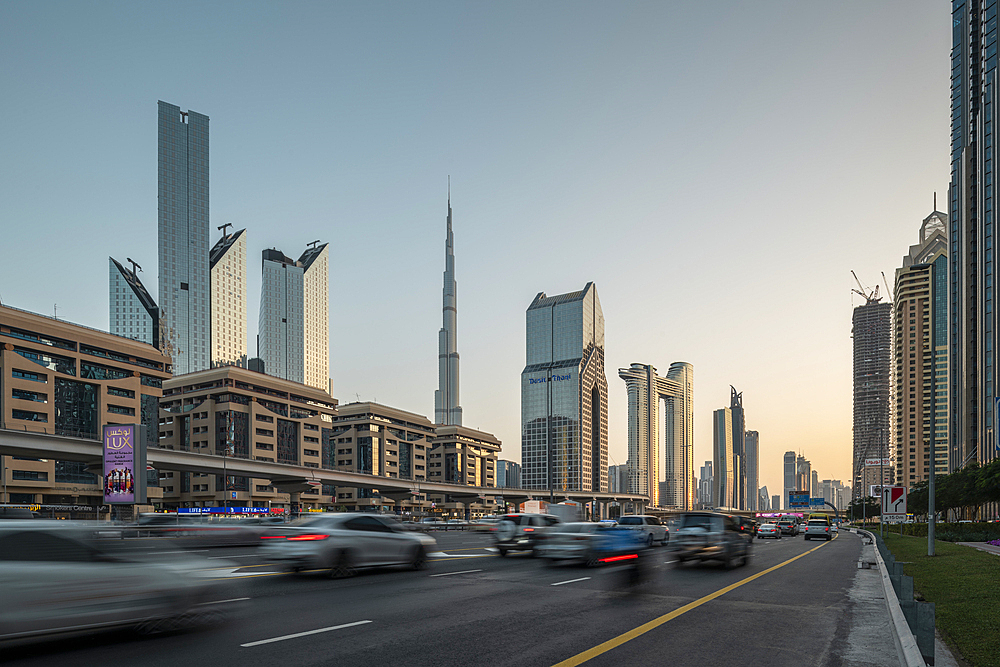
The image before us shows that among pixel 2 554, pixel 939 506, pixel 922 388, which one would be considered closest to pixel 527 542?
pixel 2 554

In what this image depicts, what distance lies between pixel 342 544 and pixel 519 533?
11152mm

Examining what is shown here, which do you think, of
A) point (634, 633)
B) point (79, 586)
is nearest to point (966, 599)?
point (634, 633)

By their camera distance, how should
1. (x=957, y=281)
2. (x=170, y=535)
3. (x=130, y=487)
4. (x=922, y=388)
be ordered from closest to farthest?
(x=170, y=535) < (x=130, y=487) < (x=957, y=281) < (x=922, y=388)

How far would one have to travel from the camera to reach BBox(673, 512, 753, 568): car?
71.5ft

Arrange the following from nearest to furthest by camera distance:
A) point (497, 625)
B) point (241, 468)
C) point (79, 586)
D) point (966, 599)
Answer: point (79, 586) → point (497, 625) → point (966, 599) → point (241, 468)

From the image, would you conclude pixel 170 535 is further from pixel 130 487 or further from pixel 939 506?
pixel 939 506

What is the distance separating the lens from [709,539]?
21812 mm

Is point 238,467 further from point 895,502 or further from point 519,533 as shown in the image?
point 895,502

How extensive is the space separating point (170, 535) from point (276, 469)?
59.2 metres

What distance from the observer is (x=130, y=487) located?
188ft

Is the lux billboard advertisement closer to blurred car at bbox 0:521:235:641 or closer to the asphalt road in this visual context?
the asphalt road

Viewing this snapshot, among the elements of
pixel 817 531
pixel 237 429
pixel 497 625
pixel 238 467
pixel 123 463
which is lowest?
pixel 238 467

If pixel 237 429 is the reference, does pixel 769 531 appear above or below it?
below

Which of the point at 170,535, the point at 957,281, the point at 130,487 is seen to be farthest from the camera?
the point at 957,281
